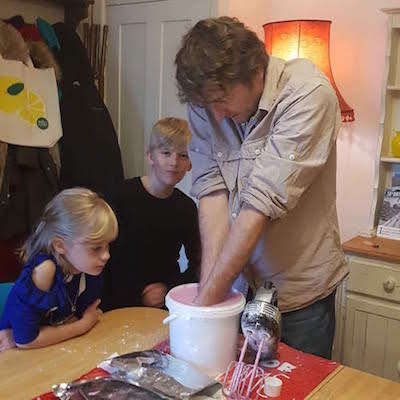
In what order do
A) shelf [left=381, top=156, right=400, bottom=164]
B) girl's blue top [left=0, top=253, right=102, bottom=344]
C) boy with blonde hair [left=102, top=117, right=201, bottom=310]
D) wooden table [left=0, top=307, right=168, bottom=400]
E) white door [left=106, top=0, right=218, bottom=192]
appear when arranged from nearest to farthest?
wooden table [left=0, top=307, right=168, bottom=400] < girl's blue top [left=0, top=253, right=102, bottom=344] < boy with blonde hair [left=102, top=117, right=201, bottom=310] < shelf [left=381, top=156, right=400, bottom=164] < white door [left=106, top=0, right=218, bottom=192]

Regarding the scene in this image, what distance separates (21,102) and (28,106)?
3cm

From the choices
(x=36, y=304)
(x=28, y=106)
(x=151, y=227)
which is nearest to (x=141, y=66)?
(x=28, y=106)

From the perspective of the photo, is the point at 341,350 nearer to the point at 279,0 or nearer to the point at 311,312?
the point at 311,312

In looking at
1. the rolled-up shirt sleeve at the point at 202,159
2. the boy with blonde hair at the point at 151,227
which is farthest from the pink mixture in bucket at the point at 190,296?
the boy with blonde hair at the point at 151,227

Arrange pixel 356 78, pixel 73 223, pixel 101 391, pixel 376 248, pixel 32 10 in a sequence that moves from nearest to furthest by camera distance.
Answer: pixel 101 391
pixel 73 223
pixel 376 248
pixel 356 78
pixel 32 10

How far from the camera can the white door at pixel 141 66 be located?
2.74 m

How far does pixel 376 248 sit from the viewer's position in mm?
2215

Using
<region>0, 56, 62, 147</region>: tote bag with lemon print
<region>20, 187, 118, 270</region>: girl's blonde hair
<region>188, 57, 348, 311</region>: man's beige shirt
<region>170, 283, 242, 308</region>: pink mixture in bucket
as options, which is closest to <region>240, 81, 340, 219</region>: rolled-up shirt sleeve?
<region>188, 57, 348, 311</region>: man's beige shirt

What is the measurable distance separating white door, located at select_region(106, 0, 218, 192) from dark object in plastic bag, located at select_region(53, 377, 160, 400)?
1769 millimetres

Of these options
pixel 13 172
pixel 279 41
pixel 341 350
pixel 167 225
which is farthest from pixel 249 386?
pixel 279 41

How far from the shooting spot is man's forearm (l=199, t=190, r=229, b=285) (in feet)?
4.54

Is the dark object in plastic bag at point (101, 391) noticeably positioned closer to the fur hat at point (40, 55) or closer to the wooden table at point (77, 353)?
the wooden table at point (77, 353)

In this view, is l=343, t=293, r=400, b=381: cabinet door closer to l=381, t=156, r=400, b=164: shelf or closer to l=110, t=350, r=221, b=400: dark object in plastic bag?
l=381, t=156, r=400, b=164: shelf

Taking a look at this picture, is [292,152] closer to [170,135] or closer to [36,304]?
[36,304]
